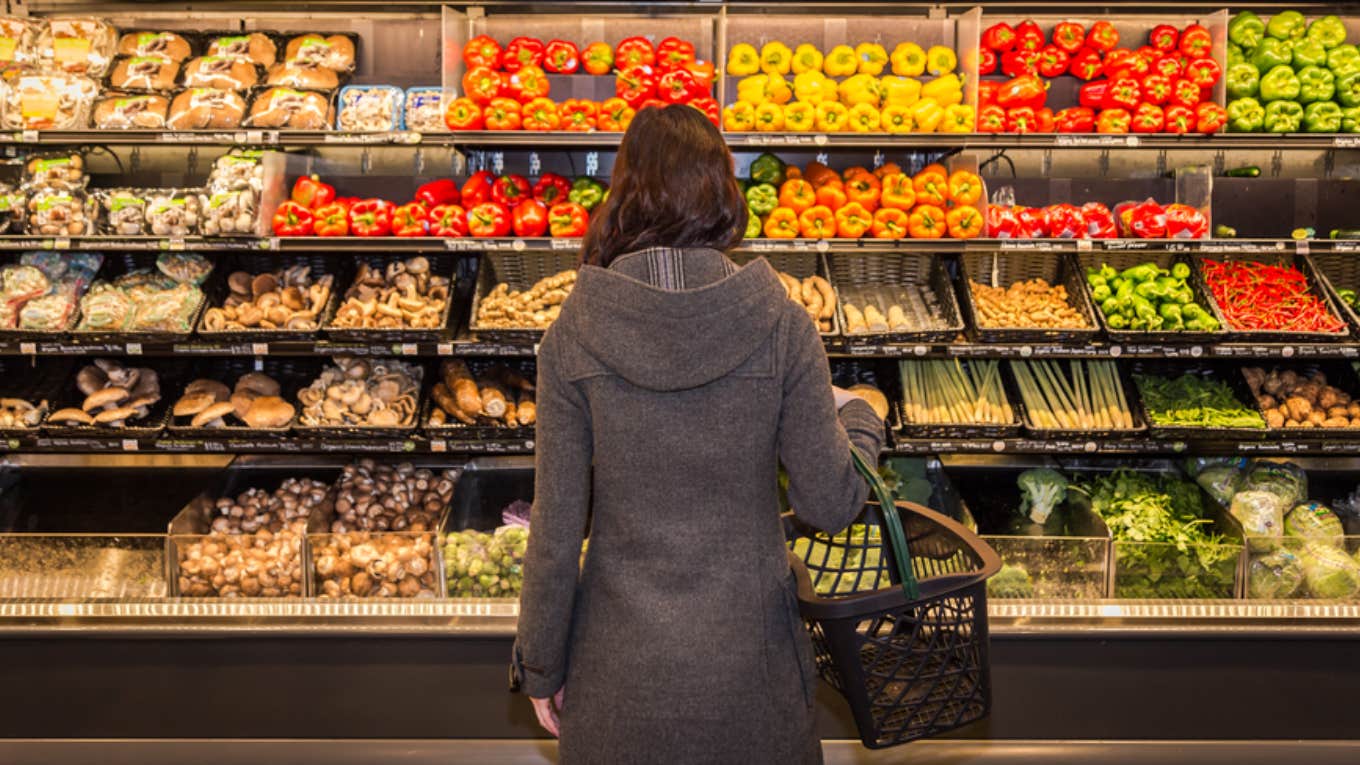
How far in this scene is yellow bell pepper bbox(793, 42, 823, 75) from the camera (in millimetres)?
4086

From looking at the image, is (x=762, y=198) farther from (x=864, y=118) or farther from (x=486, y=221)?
(x=486, y=221)

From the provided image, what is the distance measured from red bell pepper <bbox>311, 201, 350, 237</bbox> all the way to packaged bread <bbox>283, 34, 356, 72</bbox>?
0.66m

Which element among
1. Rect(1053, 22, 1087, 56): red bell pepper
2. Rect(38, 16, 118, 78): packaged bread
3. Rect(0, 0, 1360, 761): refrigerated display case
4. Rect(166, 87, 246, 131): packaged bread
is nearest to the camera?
Rect(0, 0, 1360, 761): refrigerated display case

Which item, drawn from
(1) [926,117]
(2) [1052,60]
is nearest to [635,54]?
(1) [926,117]

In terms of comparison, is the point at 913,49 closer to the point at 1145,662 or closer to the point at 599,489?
the point at 1145,662

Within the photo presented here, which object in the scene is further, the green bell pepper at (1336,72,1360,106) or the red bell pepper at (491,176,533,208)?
Result: the red bell pepper at (491,176,533,208)

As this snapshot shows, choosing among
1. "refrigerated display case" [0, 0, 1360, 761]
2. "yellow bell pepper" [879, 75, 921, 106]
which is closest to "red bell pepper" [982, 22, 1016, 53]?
"refrigerated display case" [0, 0, 1360, 761]

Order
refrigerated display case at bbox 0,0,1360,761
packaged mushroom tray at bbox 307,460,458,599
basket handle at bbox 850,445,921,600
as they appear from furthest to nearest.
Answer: packaged mushroom tray at bbox 307,460,458,599 < refrigerated display case at bbox 0,0,1360,761 < basket handle at bbox 850,445,921,600

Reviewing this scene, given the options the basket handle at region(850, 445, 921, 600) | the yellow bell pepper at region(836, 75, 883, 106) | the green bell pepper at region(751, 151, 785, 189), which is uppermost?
the yellow bell pepper at region(836, 75, 883, 106)

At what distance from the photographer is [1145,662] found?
335 centimetres

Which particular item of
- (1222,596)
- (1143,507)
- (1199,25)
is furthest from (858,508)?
(1199,25)

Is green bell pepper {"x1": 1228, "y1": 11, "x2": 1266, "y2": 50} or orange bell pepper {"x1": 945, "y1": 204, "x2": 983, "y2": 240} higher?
green bell pepper {"x1": 1228, "y1": 11, "x2": 1266, "y2": 50}

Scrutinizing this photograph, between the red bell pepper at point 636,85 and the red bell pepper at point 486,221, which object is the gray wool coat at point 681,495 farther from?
the red bell pepper at point 636,85

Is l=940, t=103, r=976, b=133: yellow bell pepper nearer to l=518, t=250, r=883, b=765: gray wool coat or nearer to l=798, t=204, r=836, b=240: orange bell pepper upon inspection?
l=798, t=204, r=836, b=240: orange bell pepper
